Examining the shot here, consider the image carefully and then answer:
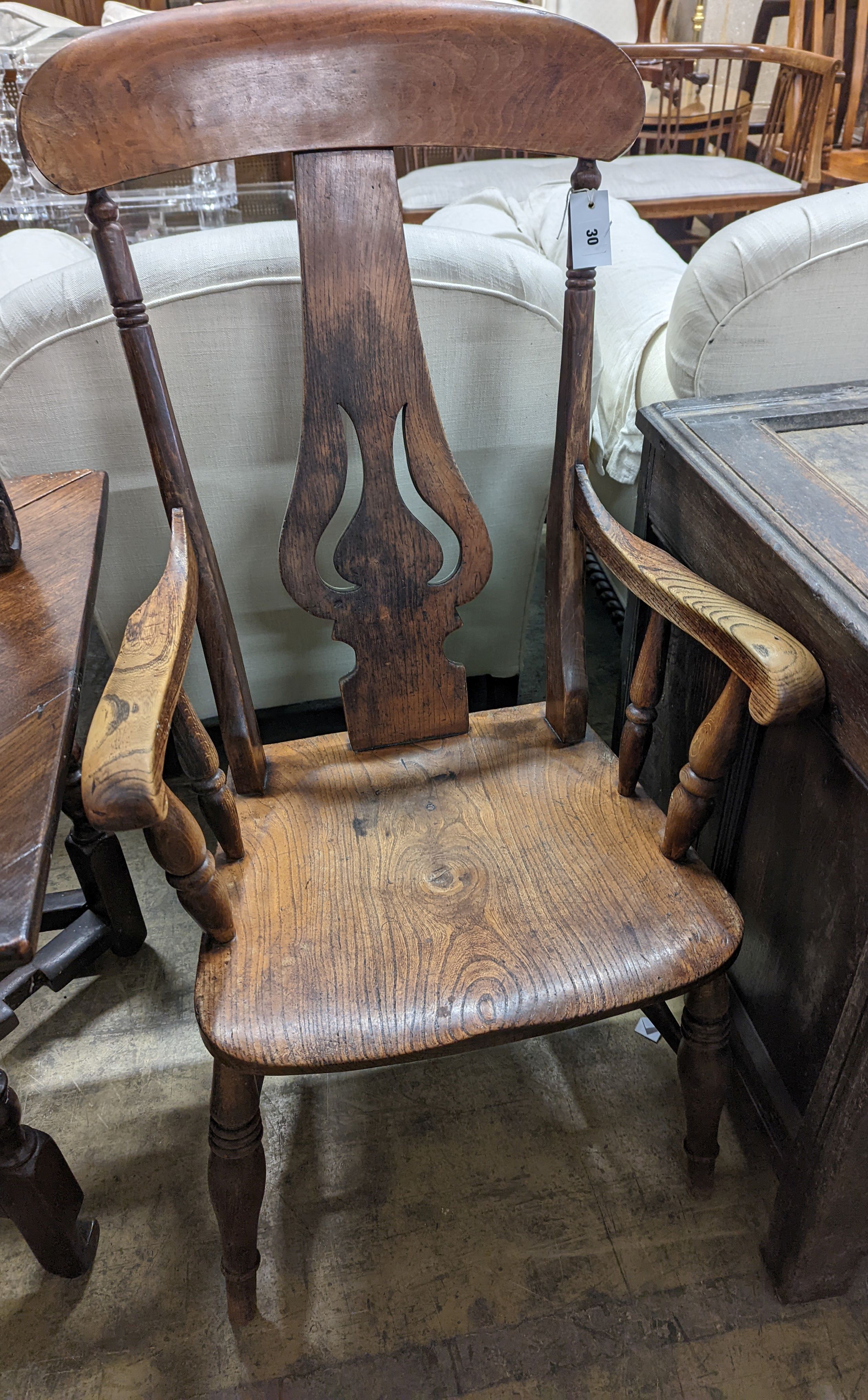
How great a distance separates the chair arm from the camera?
2.19 feet

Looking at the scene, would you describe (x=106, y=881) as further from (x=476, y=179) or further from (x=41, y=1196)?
(x=476, y=179)

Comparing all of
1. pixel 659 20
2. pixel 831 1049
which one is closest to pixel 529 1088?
pixel 831 1049

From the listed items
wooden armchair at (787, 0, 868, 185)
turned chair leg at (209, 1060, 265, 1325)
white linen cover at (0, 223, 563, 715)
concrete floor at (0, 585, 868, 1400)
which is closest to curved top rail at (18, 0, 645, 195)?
white linen cover at (0, 223, 563, 715)

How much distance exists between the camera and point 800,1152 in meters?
0.86

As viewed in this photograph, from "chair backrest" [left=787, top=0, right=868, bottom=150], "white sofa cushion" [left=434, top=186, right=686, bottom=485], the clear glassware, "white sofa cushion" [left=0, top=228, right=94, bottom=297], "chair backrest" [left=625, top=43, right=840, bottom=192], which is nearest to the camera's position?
"white sofa cushion" [left=0, top=228, right=94, bottom=297]

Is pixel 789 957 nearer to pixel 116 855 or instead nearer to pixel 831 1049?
pixel 831 1049

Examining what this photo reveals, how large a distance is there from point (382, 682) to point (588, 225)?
496 millimetres

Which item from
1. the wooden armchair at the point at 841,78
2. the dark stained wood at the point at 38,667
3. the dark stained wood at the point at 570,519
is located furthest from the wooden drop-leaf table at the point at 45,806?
the wooden armchair at the point at 841,78

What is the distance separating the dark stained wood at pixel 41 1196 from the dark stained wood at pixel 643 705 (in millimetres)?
668

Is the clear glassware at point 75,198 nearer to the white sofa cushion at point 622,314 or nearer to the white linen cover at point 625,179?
the white linen cover at point 625,179

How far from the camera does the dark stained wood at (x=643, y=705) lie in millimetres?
860

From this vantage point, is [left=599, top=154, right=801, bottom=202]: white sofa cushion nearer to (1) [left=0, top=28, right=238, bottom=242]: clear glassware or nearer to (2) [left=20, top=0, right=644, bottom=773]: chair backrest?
(1) [left=0, top=28, right=238, bottom=242]: clear glassware

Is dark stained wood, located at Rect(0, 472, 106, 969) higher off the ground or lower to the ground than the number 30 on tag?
lower

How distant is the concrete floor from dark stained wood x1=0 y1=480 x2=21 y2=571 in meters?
0.66
